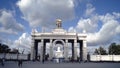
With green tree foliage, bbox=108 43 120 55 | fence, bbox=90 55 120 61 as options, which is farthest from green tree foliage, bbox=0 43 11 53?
green tree foliage, bbox=108 43 120 55

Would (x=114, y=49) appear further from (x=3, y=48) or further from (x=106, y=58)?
(x=3, y=48)

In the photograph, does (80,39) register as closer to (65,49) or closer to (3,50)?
(65,49)

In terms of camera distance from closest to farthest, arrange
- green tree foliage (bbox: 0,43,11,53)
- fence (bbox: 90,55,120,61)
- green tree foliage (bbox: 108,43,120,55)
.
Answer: fence (bbox: 90,55,120,61), green tree foliage (bbox: 108,43,120,55), green tree foliage (bbox: 0,43,11,53)

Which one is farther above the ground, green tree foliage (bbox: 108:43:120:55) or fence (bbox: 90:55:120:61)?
green tree foliage (bbox: 108:43:120:55)

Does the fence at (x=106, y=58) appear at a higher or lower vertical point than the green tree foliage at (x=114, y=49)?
lower

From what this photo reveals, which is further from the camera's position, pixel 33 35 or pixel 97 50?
pixel 97 50

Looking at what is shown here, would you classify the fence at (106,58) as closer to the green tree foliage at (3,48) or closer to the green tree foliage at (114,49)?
the green tree foliage at (114,49)

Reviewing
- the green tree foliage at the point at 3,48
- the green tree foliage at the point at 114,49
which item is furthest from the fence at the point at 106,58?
the green tree foliage at the point at 3,48

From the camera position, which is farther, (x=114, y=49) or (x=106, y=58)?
(x=114, y=49)

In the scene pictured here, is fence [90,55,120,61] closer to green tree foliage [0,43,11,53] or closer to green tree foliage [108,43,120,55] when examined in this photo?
green tree foliage [108,43,120,55]

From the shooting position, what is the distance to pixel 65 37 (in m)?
116

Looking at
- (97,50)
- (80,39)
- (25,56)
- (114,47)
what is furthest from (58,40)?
(97,50)

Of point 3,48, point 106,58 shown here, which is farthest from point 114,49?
point 3,48

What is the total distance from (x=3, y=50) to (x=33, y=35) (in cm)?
3067
